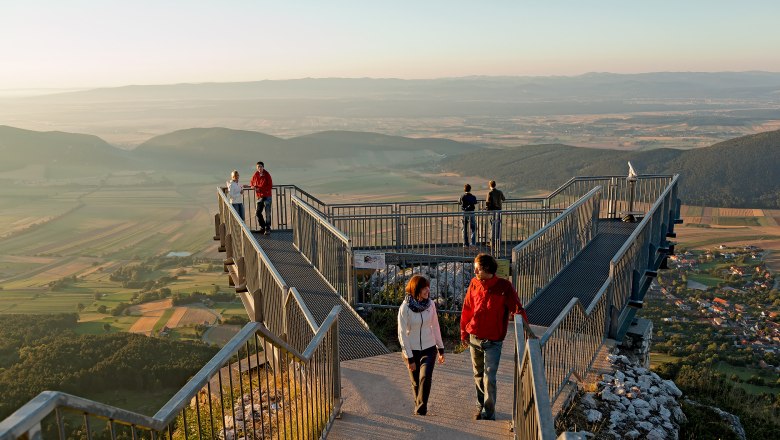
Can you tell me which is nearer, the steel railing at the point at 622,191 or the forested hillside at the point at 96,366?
the steel railing at the point at 622,191

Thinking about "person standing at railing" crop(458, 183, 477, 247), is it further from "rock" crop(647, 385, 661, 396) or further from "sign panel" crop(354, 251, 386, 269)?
"rock" crop(647, 385, 661, 396)

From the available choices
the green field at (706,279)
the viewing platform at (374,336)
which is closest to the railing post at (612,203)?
the viewing platform at (374,336)

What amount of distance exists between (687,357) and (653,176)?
34976 mm

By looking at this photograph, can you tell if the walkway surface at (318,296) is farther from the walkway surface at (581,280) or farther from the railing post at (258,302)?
the walkway surface at (581,280)

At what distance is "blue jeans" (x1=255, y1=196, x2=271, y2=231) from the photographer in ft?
50.5

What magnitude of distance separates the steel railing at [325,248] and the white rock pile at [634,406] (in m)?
4.47

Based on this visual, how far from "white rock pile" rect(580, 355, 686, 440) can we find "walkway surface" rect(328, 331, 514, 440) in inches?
40.3

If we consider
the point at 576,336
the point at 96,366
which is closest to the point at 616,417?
the point at 576,336

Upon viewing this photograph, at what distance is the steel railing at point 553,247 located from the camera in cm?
1019

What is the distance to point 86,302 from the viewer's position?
305 feet

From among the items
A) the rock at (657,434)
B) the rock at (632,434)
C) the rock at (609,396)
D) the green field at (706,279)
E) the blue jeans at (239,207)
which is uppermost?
the blue jeans at (239,207)

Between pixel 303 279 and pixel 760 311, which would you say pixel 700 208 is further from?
pixel 303 279

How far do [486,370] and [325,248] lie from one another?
5.81 meters

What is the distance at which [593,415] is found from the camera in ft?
21.8
